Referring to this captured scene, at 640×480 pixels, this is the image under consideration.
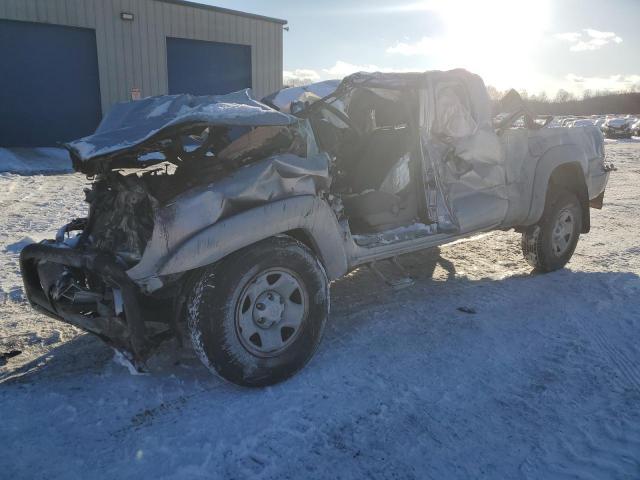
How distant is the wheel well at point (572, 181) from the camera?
535 cm

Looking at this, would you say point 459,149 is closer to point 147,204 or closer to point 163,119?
point 163,119

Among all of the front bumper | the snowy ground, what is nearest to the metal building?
the snowy ground

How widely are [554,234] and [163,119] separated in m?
4.13

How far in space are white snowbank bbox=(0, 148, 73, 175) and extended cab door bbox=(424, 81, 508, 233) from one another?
10.1 m

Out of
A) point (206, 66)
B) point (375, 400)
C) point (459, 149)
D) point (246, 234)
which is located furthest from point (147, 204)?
point (206, 66)

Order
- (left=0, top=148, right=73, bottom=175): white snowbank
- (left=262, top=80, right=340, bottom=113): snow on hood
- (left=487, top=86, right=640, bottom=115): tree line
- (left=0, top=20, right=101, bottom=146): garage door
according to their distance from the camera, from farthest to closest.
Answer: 1. (left=487, top=86, right=640, bottom=115): tree line
2. (left=0, top=20, right=101, bottom=146): garage door
3. (left=0, top=148, right=73, bottom=175): white snowbank
4. (left=262, top=80, right=340, bottom=113): snow on hood

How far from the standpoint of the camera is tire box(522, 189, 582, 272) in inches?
207

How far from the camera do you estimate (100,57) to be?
1519cm

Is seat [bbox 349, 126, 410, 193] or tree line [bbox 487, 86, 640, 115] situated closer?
seat [bbox 349, 126, 410, 193]

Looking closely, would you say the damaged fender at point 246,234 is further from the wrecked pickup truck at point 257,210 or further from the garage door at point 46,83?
the garage door at point 46,83

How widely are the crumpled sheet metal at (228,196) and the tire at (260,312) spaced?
262 millimetres

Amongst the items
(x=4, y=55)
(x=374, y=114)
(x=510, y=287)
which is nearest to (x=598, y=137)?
(x=510, y=287)

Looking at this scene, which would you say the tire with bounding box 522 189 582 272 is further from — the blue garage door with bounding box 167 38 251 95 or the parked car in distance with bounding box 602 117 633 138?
the parked car in distance with bounding box 602 117 633 138

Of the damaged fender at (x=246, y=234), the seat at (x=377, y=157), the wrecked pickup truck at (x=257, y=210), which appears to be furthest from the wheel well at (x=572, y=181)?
the damaged fender at (x=246, y=234)
